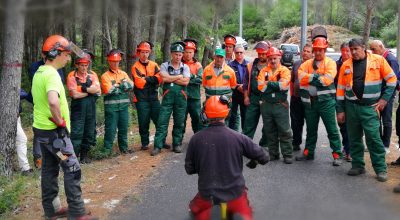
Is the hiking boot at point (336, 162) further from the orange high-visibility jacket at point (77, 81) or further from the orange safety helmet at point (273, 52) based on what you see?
the orange high-visibility jacket at point (77, 81)

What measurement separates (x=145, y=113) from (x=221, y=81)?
1643 millimetres

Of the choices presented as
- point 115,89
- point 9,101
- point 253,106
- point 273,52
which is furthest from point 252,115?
point 9,101

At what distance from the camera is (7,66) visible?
6.49 meters

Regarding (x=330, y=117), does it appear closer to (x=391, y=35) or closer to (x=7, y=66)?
(x=7, y=66)

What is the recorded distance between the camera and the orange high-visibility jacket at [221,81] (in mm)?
8484

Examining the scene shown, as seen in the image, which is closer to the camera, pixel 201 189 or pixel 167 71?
pixel 201 189

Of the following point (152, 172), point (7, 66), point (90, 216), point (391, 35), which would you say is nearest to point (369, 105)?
point (152, 172)

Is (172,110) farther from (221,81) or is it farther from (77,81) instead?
(77,81)

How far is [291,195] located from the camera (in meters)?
6.04

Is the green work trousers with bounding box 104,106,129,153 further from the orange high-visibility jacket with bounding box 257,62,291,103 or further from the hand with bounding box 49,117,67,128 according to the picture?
the hand with bounding box 49,117,67,128

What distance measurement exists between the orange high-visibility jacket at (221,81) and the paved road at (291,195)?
1577 millimetres

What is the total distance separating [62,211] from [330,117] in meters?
4.43

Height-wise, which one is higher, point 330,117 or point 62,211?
point 330,117

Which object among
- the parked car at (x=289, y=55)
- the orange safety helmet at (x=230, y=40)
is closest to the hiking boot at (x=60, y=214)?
the orange safety helmet at (x=230, y=40)
